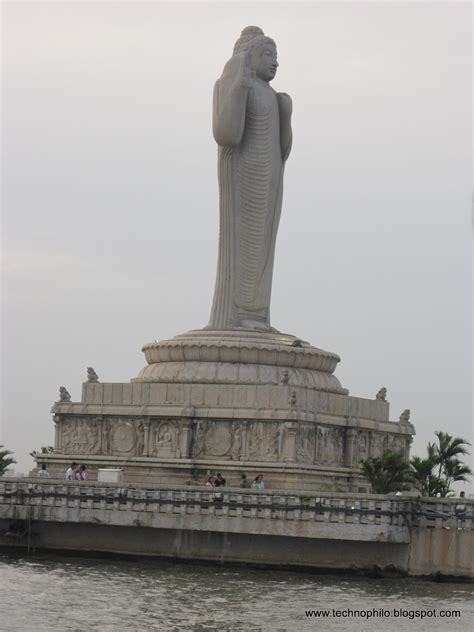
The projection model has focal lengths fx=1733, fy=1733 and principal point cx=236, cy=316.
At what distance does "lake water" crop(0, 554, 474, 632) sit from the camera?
92.4ft

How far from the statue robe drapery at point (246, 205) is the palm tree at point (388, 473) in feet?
20.6

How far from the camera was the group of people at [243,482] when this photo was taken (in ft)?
121

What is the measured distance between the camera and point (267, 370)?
137ft

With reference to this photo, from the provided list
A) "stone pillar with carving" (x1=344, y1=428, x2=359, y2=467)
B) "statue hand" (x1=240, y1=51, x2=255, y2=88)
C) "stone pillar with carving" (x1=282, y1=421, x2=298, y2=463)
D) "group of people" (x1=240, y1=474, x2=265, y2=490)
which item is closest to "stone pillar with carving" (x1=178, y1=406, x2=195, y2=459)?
"group of people" (x1=240, y1=474, x2=265, y2=490)

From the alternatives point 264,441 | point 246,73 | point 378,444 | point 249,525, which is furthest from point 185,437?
point 246,73

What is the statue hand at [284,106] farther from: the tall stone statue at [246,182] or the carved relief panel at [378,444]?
the carved relief panel at [378,444]

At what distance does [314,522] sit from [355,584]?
5.73ft

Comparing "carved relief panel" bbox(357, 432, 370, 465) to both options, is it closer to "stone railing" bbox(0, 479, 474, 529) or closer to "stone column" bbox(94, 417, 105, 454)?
"stone column" bbox(94, 417, 105, 454)

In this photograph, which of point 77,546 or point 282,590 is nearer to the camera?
point 282,590

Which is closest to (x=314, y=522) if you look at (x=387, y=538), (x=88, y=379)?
(x=387, y=538)

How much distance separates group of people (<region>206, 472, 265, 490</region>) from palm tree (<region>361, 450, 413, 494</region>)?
2575 mm

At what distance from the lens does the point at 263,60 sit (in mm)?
44875

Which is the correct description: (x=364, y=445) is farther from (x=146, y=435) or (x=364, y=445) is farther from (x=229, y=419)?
(x=146, y=435)

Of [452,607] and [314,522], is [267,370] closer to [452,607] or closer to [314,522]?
[314,522]
